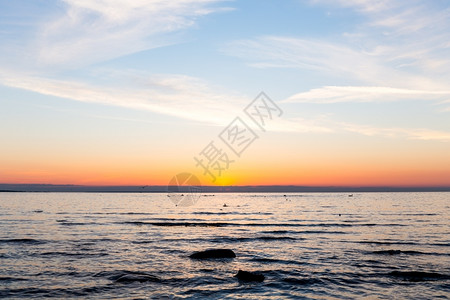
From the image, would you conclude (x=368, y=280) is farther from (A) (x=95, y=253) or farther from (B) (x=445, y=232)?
(B) (x=445, y=232)

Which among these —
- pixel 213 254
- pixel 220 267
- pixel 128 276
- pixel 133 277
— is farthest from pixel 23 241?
pixel 220 267

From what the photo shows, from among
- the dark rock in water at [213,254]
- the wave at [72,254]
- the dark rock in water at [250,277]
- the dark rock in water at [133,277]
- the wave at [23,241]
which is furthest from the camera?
the wave at [23,241]

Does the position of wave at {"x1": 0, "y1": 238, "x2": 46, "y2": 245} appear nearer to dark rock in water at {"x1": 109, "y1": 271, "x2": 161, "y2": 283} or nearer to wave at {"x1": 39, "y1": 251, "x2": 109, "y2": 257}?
wave at {"x1": 39, "y1": 251, "x2": 109, "y2": 257}

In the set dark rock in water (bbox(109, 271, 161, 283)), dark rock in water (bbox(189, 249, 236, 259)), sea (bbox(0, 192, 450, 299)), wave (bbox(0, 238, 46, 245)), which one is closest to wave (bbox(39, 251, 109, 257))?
sea (bbox(0, 192, 450, 299))

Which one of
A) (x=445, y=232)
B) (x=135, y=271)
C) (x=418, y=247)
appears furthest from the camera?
(x=445, y=232)

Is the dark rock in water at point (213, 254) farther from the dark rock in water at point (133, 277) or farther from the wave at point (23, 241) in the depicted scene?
the wave at point (23, 241)

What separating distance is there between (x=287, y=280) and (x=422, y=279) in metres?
8.61

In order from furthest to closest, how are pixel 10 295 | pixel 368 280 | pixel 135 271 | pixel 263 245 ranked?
1. pixel 263 245
2. pixel 135 271
3. pixel 368 280
4. pixel 10 295

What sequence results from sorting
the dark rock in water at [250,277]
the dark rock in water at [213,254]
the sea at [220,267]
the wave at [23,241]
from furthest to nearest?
the wave at [23,241], the dark rock in water at [213,254], the dark rock in water at [250,277], the sea at [220,267]

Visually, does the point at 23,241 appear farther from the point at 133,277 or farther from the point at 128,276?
the point at 133,277

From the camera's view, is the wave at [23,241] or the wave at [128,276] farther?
the wave at [23,241]

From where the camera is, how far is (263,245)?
1547 inches

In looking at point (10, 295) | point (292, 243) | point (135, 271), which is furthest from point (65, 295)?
point (292, 243)

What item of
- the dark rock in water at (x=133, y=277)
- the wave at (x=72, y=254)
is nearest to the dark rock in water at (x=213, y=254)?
the dark rock in water at (x=133, y=277)
